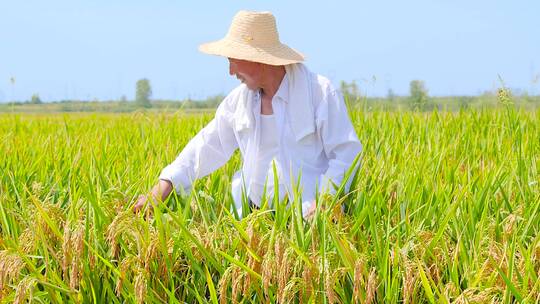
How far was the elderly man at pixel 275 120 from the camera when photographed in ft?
8.71

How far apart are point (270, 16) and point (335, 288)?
126cm

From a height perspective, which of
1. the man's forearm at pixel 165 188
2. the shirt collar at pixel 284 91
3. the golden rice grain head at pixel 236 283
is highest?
the shirt collar at pixel 284 91

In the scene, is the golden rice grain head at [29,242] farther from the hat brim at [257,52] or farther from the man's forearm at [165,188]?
the hat brim at [257,52]

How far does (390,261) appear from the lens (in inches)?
77.5

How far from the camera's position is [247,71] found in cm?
269

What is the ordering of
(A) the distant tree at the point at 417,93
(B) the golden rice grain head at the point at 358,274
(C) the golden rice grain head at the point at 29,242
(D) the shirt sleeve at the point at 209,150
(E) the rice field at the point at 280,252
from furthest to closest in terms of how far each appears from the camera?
1. (A) the distant tree at the point at 417,93
2. (D) the shirt sleeve at the point at 209,150
3. (C) the golden rice grain head at the point at 29,242
4. (E) the rice field at the point at 280,252
5. (B) the golden rice grain head at the point at 358,274

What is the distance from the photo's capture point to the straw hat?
2.62m

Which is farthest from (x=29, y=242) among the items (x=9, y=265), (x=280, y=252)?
(x=280, y=252)

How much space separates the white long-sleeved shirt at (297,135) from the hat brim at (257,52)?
0.07m

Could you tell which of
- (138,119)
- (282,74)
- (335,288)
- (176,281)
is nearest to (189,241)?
(176,281)

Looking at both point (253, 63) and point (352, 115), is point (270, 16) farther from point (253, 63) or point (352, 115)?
point (352, 115)

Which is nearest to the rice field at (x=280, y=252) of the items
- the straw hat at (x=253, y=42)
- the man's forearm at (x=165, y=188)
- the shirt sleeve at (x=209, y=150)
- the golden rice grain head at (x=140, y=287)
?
the golden rice grain head at (x=140, y=287)

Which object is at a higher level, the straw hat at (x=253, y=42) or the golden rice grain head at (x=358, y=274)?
the straw hat at (x=253, y=42)

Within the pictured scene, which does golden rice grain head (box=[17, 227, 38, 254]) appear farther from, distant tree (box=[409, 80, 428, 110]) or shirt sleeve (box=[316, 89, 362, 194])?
distant tree (box=[409, 80, 428, 110])
